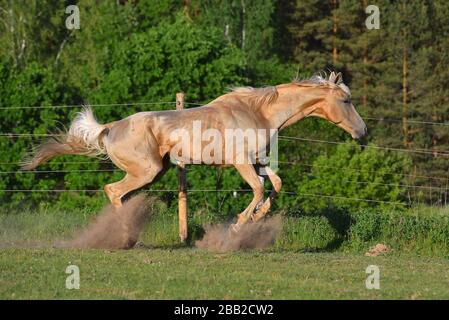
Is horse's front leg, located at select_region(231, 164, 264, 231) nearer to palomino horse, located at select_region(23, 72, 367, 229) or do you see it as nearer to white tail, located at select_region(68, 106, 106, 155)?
palomino horse, located at select_region(23, 72, 367, 229)

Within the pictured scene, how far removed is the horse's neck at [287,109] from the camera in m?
13.4

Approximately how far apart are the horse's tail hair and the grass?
167 cm

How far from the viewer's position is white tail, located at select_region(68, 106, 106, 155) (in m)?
13.5

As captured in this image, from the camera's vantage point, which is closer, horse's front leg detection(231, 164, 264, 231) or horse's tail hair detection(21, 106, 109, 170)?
horse's front leg detection(231, 164, 264, 231)

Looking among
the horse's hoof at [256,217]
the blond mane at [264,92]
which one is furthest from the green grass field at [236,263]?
the blond mane at [264,92]

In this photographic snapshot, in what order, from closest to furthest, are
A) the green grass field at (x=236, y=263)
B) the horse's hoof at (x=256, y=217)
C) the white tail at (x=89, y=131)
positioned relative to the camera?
the green grass field at (x=236, y=263), the horse's hoof at (x=256, y=217), the white tail at (x=89, y=131)

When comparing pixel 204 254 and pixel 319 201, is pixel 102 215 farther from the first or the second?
pixel 319 201

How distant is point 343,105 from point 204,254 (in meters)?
2.89

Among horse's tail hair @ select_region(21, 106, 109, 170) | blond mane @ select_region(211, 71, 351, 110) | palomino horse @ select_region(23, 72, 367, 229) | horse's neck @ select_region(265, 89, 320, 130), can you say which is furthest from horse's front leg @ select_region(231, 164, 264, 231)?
horse's tail hair @ select_region(21, 106, 109, 170)

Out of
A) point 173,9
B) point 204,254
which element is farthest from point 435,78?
point 204,254

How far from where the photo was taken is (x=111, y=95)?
25391 mm

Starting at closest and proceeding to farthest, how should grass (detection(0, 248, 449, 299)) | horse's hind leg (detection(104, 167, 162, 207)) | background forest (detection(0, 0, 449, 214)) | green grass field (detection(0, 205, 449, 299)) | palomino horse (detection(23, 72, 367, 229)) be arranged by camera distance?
grass (detection(0, 248, 449, 299)), green grass field (detection(0, 205, 449, 299)), palomino horse (detection(23, 72, 367, 229)), horse's hind leg (detection(104, 167, 162, 207)), background forest (detection(0, 0, 449, 214))

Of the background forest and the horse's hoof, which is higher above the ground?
the background forest

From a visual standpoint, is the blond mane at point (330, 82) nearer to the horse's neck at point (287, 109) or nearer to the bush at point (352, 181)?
the horse's neck at point (287, 109)
